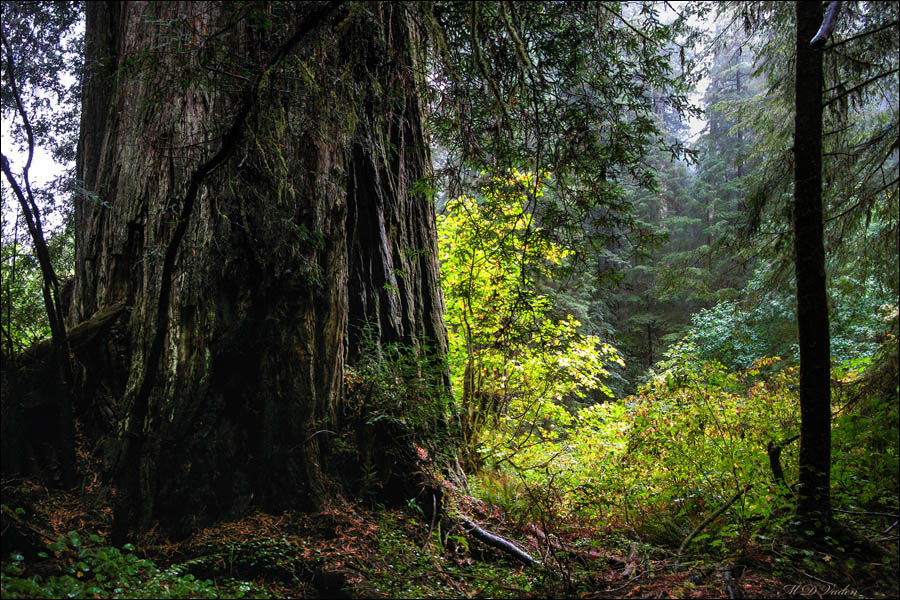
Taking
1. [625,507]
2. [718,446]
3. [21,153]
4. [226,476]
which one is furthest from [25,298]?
[718,446]

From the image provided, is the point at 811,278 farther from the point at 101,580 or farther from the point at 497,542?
the point at 101,580

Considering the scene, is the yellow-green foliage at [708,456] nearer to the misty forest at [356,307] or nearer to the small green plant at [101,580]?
the misty forest at [356,307]

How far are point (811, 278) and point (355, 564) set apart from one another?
3633 millimetres

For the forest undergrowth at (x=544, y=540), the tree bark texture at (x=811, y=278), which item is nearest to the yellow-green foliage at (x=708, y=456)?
the forest undergrowth at (x=544, y=540)

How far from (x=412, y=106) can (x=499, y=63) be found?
7.08 feet

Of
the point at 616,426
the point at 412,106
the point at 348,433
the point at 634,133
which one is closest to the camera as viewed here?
the point at 634,133

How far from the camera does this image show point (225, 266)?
145 inches

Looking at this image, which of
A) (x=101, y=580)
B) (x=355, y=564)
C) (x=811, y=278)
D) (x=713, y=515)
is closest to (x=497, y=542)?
(x=355, y=564)

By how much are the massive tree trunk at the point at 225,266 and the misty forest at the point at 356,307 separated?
21 mm

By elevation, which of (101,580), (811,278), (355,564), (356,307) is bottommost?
(355,564)

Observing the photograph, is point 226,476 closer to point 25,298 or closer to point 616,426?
point 25,298

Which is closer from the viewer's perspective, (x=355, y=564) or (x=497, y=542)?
(x=355, y=564)

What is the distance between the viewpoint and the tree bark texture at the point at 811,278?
3354mm

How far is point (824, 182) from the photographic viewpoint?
12.9 ft
